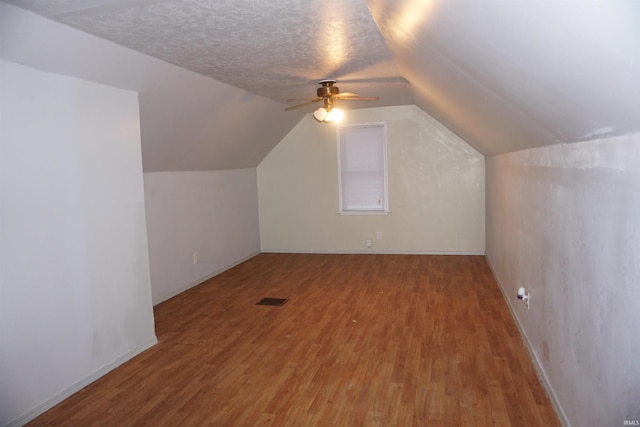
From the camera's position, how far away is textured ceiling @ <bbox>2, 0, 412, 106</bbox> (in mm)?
2328

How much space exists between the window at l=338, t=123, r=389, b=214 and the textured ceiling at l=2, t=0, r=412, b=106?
2.69m

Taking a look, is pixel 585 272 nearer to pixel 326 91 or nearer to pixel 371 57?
pixel 371 57

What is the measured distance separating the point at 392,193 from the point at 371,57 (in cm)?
350

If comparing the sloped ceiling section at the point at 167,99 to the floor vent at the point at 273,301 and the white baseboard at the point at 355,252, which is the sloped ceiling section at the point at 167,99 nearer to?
the white baseboard at the point at 355,252

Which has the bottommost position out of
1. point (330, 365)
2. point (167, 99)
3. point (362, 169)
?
point (330, 365)

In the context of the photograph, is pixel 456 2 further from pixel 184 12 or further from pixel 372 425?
pixel 372 425

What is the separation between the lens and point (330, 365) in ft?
10.6

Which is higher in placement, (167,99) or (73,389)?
(167,99)

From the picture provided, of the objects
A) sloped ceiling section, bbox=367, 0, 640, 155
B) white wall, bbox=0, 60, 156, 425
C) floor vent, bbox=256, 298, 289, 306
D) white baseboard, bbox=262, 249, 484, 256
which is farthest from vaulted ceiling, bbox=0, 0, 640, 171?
white baseboard, bbox=262, 249, 484, 256

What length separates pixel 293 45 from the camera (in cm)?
312

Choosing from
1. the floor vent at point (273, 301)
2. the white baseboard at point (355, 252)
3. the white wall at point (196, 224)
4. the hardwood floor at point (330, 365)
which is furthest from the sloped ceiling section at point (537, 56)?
the white baseboard at point (355, 252)

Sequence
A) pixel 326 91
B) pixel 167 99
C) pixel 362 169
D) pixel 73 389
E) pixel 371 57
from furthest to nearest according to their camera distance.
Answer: pixel 362 169 < pixel 326 91 < pixel 167 99 < pixel 371 57 < pixel 73 389

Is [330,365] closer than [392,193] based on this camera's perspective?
Yes

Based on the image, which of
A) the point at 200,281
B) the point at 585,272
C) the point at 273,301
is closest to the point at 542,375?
the point at 585,272
